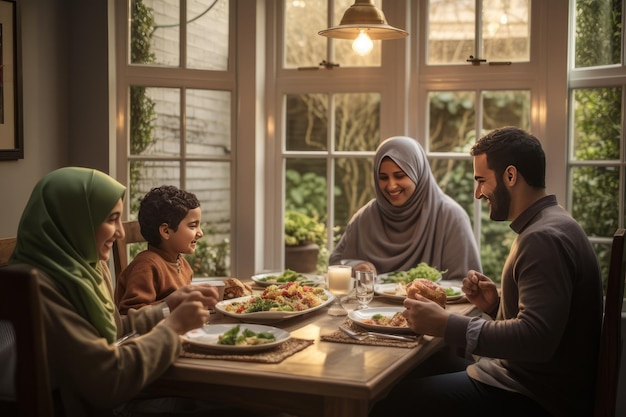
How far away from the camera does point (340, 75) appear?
4012 millimetres

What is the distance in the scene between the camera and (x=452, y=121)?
155 inches

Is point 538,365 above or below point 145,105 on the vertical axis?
below

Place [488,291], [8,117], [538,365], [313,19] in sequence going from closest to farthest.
Result: [538,365], [488,291], [8,117], [313,19]

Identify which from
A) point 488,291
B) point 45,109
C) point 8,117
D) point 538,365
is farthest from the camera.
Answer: point 45,109

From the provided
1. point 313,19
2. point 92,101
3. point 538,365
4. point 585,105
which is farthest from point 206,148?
point 538,365

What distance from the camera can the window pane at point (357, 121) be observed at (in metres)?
4.02

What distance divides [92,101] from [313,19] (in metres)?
1.15

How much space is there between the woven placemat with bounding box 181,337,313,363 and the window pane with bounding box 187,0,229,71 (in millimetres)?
2229

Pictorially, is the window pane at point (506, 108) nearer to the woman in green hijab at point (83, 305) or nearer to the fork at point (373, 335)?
the fork at point (373, 335)

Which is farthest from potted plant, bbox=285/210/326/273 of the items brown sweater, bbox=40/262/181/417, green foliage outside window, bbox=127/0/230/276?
brown sweater, bbox=40/262/181/417

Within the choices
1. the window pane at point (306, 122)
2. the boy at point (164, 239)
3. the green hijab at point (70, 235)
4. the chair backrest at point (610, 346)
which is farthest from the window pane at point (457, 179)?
the green hijab at point (70, 235)

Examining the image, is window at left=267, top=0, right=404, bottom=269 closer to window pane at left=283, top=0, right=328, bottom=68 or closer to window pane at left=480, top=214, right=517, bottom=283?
window pane at left=283, top=0, right=328, bottom=68

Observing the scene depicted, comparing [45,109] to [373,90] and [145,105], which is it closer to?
[145,105]

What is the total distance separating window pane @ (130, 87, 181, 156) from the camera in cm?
397
